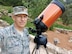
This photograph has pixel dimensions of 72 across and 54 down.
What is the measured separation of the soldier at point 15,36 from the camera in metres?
3.01

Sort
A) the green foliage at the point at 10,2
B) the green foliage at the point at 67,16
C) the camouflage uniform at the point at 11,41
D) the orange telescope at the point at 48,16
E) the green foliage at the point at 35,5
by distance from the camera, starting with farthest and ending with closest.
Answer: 1. the green foliage at the point at 67,16
2. the green foliage at the point at 10,2
3. the green foliage at the point at 35,5
4. the orange telescope at the point at 48,16
5. the camouflage uniform at the point at 11,41

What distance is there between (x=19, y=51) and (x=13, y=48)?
7 centimetres

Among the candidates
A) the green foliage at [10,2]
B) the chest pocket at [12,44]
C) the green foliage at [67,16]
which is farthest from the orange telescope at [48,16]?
the green foliage at [67,16]

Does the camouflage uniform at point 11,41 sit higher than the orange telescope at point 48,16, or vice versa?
the orange telescope at point 48,16

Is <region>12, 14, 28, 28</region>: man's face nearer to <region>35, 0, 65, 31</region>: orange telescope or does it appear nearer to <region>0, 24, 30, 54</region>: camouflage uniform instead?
<region>0, 24, 30, 54</region>: camouflage uniform

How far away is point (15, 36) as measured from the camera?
9.96 ft

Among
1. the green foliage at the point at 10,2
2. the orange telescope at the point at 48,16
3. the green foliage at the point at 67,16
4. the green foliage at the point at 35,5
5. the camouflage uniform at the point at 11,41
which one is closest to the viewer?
the camouflage uniform at the point at 11,41

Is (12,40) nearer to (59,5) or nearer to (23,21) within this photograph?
(23,21)

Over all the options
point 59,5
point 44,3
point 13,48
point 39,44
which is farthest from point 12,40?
point 44,3

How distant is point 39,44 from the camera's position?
3229 millimetres

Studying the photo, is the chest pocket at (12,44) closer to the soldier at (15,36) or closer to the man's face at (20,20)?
the soldier at (15,36)

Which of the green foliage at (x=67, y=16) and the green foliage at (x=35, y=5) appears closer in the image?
the green foliage at (x=35, y=5)

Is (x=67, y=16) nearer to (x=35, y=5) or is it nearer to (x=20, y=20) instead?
(x=35, y=5)

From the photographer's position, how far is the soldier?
3.01 m
